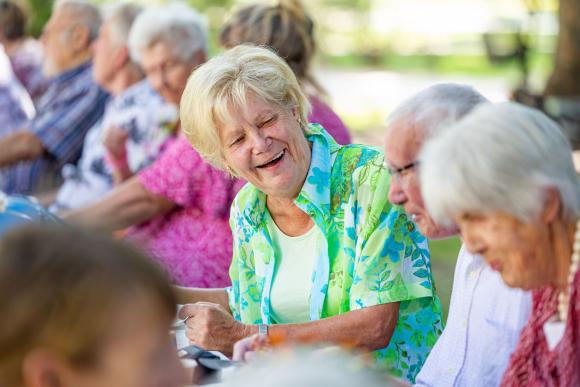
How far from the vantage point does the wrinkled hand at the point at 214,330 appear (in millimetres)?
2621

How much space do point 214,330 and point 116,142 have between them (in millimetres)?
2188

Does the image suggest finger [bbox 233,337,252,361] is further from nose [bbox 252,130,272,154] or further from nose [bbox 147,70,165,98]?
nose [bbox 147,70,165,98]

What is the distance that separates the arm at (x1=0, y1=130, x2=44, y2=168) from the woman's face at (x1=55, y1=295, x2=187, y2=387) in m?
4.37

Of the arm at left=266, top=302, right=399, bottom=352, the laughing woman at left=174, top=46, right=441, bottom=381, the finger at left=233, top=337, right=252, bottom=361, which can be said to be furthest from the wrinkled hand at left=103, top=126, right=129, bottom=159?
the finger at left=233, top=337, right=252, bottom=361

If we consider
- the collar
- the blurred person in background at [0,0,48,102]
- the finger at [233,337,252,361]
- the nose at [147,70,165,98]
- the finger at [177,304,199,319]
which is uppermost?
the finger at [233,337,252,361]

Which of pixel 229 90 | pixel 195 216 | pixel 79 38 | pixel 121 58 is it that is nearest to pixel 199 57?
pixel 121 58

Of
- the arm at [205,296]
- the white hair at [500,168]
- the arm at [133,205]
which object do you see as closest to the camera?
the white hair at [500,168]

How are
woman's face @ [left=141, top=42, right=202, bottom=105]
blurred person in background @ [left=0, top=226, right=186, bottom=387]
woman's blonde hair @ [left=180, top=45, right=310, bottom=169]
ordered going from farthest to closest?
woman's face @ [left=141, top=42, right=202, bottom=105], woman's blonde hair @ [left=180, top=45, right=310, bottom=169], blurred person in background @ [left=0, top=226, right=186, bottom=387]

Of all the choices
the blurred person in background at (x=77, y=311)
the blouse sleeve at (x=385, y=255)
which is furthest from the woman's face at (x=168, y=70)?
the blurred person in background at (x=77, y=311)

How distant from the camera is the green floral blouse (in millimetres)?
2688

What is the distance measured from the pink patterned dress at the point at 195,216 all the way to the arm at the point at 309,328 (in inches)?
37.9

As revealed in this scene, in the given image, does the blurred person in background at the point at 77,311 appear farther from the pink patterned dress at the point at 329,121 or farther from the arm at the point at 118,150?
the arm at the point at 118,150

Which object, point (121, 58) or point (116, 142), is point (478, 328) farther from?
point (121, 58)

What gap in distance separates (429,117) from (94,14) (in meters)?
4.36
